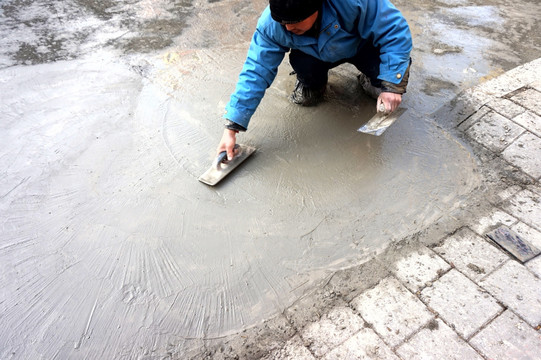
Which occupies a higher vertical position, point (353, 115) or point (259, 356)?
point (353, 115)

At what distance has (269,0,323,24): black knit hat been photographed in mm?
1637

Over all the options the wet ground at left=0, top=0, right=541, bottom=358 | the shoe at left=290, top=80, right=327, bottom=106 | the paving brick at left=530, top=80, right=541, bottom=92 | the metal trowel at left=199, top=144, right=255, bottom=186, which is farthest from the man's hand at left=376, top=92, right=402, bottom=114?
the paving brick at left=530, top=80, right=541, bottom=92

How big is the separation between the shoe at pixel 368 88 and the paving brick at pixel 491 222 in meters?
1.09

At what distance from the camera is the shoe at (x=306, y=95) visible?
2.50 meters

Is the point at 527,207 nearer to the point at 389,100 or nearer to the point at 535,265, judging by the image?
the point at 535,265

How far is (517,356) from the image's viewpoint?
1333 millimetres

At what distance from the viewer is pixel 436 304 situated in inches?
59.2

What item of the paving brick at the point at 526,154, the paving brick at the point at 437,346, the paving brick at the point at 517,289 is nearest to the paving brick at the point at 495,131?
the paving brick at the point at 526,154

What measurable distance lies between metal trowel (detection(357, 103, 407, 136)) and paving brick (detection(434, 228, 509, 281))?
69cm

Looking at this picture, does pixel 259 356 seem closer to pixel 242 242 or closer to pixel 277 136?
pixel 242 242

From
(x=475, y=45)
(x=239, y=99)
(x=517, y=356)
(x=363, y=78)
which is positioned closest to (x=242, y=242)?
(x=239, y=99)

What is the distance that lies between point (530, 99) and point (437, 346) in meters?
1.96

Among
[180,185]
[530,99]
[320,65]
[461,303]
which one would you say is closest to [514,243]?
[461,303]

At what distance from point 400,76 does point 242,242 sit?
1.24m
